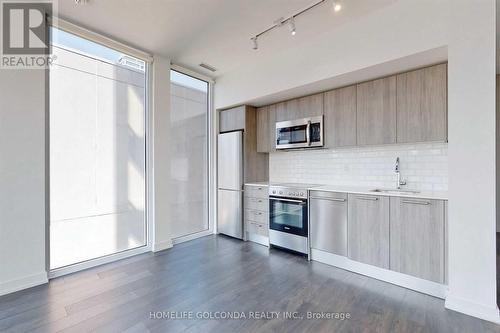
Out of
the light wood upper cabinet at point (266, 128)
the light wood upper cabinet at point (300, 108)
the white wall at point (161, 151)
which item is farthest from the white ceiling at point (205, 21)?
the light wood upper cabinet at point (266, 128)

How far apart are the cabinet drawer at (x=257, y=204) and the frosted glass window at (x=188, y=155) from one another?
890 mm

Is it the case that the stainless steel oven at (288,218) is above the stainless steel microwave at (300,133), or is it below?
below

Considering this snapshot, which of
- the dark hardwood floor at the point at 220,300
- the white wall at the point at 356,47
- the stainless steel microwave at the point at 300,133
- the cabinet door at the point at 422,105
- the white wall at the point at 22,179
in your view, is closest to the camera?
the dark hardwood floor at the point at 220,300

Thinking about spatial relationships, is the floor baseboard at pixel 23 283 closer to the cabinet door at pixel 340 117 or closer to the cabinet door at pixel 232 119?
the cabinet door at pixel 232 119

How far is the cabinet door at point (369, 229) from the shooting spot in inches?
105

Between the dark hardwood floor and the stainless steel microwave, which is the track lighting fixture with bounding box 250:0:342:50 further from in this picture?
the dark hardwood floor

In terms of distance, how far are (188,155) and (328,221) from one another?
2573mm

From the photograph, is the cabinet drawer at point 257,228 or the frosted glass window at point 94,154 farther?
the cabinet drawer at point 257,228

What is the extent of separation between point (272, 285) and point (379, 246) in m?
1.28

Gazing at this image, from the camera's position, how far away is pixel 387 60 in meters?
2.53

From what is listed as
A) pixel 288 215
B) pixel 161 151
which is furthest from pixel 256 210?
pixel 161 151

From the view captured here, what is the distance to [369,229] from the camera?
2791 mm

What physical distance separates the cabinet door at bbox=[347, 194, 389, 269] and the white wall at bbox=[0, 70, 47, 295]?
354 centimetres

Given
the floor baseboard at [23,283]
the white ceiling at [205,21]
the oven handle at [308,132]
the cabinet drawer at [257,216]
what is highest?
the white ceiling at [205,21]
